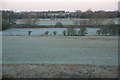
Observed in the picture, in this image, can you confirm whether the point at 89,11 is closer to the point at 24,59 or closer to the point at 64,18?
the point at 64,18

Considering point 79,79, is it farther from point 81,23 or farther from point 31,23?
point 31,23

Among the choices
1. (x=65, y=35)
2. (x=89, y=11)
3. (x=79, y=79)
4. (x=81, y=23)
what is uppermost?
(x=89, y=11)

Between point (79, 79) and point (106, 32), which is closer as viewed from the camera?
point (79, 79)

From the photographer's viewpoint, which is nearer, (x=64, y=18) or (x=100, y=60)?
(x=100, y=60)

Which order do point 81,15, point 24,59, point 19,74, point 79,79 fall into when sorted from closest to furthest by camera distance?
point 79,79 → point 19,74 → point 24,59 → point 81,15

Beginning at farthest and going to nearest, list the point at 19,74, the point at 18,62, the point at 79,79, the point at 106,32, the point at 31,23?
the point at 31,23
the point at 106,32
the point at 18,62
the point at 19,74
the point at 79,79

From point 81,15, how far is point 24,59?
811 centimetres

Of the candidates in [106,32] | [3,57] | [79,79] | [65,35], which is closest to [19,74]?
[79,79]

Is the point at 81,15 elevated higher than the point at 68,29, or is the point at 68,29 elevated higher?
the point at 81,15

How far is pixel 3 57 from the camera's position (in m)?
5.99

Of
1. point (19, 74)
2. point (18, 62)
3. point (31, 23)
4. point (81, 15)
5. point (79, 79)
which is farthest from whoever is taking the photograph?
point (31, 23)

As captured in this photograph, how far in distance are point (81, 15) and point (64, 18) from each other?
54.1 inches

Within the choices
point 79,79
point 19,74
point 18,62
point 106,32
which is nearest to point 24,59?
point 18,62

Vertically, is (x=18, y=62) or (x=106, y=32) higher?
(x=106, y=32)
